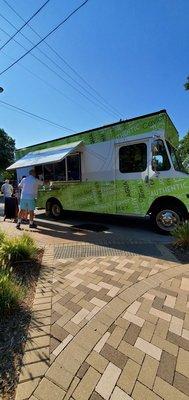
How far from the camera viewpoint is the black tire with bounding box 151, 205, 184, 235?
23.2 feet

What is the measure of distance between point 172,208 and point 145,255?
97.7 inches

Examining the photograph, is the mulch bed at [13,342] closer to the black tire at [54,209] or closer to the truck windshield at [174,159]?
the truck windshield at [174,159]

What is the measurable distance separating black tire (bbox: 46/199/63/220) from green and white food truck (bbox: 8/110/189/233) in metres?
0.04

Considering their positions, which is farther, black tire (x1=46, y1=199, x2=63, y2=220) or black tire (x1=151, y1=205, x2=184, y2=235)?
black tire (x1=46, y1=199, x2=63, y2=220)

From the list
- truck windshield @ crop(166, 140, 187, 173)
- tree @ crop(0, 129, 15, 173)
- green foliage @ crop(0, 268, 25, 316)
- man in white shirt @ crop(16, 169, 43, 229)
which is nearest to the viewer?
green foliage @ crop(0, 268, 25, 316)

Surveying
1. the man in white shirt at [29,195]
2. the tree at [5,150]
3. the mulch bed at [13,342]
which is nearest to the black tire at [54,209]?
the man in white shirt at [29,195]

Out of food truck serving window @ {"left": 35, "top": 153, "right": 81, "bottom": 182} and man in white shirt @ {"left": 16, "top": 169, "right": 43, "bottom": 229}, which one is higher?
food truck serving window @ {"left": 35, "top": 153, "right": 81, "bottom": 182}

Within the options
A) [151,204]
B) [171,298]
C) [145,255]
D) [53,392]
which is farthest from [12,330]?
[151,204]

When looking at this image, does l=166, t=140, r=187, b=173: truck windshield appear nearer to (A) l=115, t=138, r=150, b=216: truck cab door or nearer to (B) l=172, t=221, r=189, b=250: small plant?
(A) l=115, t=138, r=150, b=216: truck cab door

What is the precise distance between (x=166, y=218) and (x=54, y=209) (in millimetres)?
4535

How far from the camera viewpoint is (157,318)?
2.91 meters

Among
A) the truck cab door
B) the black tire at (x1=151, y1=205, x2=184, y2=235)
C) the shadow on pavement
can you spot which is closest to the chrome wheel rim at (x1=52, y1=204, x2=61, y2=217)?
the shadow on pavement

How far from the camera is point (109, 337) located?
262cm

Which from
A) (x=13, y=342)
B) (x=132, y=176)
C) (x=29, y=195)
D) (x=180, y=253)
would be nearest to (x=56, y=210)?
(x=29, y=195)
